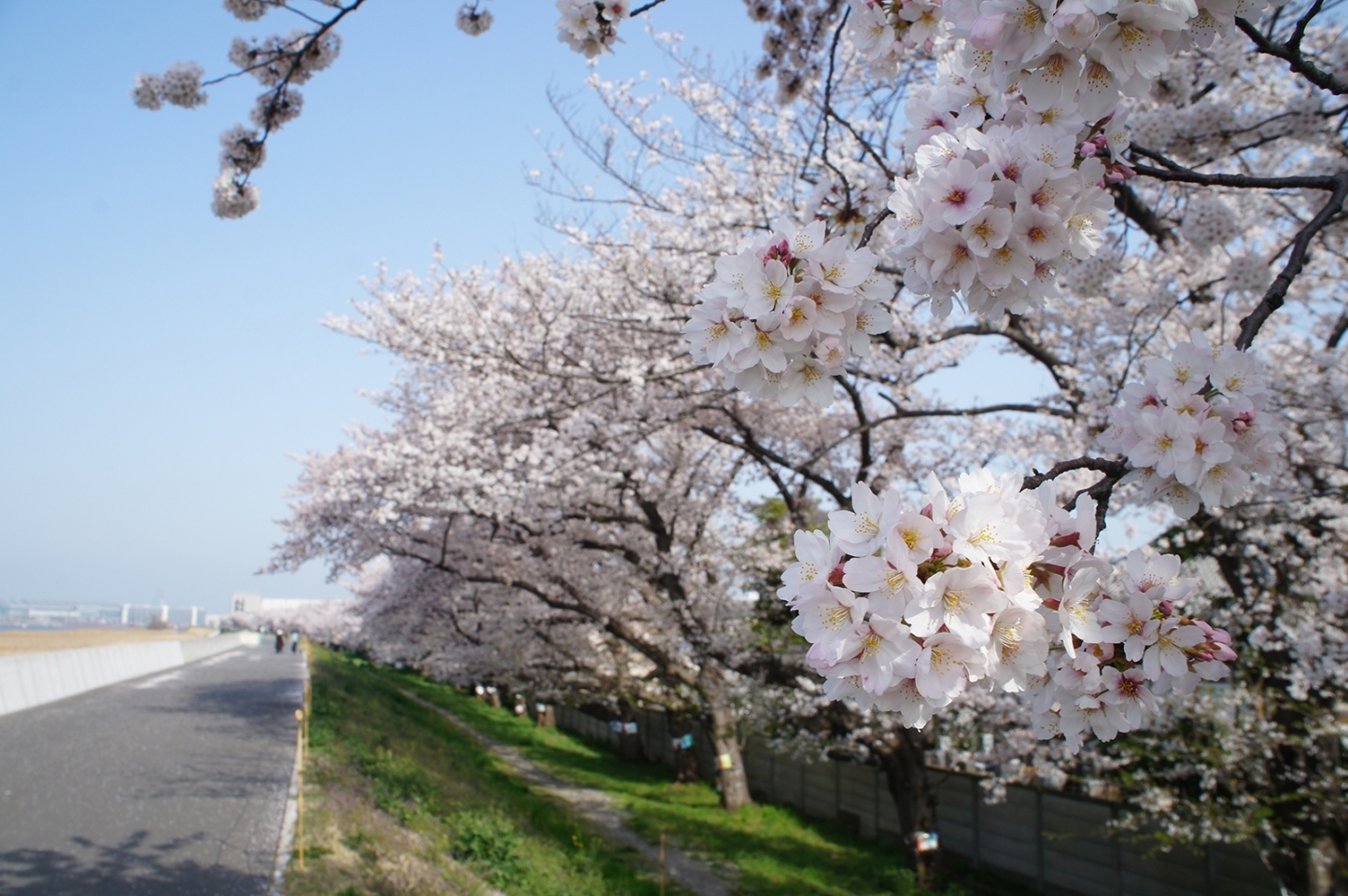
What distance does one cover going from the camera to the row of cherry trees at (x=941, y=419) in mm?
1391

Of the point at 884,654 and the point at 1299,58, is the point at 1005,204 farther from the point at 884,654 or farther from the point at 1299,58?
the point at 1299,58

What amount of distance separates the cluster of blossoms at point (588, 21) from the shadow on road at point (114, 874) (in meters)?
7.13

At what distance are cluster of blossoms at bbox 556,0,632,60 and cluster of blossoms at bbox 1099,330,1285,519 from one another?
1.78 meters

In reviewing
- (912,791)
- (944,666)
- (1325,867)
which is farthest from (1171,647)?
(912,791)

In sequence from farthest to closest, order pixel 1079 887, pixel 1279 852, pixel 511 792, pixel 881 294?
pixel 511 792, pixel 1079 887, pixel 1279 852, pixel 881 294

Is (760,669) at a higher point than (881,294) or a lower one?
lower

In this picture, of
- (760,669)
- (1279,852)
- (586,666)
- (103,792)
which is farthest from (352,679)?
(1279,852)

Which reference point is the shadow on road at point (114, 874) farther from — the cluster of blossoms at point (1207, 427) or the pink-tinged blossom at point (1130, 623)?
Answer: the cluster of blossoms at point (1207, 427)

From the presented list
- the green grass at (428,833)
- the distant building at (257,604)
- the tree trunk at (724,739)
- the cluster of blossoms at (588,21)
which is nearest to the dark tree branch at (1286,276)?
the cluster of blossoms at (588,21)

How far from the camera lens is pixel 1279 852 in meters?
6.06

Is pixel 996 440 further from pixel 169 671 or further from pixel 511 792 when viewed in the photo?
pixel 169 671

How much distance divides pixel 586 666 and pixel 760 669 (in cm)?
577

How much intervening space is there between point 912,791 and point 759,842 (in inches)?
136

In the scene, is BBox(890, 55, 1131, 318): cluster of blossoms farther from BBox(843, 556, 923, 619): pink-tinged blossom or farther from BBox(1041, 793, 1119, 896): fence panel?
BBox(1041, 793, 1119, 896): fence panel
